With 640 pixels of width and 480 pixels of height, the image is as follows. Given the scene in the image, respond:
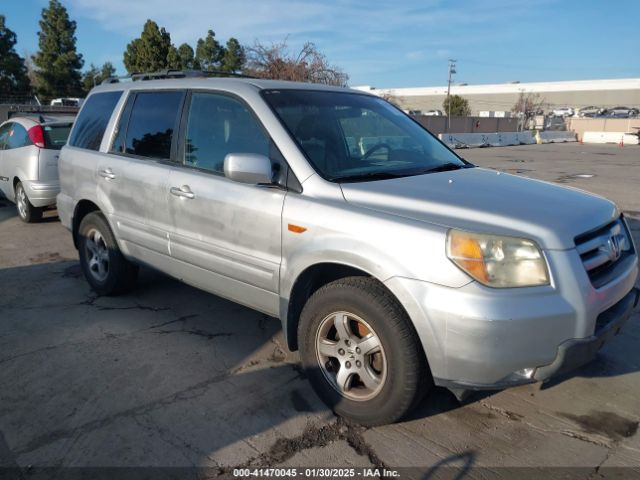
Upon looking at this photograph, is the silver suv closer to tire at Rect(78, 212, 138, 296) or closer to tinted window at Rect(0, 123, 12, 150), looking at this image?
tire at Rect(78, 212, 138, 296)

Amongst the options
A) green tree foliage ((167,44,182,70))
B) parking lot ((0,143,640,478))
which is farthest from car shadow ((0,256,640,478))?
green tree foliage ((167,44,182,70))

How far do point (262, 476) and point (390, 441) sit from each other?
72 cm

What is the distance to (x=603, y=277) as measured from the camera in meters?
2.88

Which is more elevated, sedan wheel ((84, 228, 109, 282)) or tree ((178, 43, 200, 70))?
tree ((178, 43, 200, 70))

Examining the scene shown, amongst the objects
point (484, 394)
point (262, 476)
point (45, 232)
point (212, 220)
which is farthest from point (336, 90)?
point (45, 232)

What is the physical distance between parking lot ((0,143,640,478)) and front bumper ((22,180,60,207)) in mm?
3616

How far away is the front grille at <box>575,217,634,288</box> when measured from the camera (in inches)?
110

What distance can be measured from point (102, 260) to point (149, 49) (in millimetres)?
27534

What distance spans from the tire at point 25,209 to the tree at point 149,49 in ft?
73.7

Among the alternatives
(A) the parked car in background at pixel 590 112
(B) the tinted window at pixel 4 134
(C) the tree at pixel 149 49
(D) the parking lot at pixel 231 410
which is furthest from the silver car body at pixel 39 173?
(A) the parked car in background at pixel 590 112

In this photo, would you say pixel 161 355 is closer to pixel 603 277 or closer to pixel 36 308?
pixel 36 308

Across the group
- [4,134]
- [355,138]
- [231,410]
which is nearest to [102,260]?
[231,410]

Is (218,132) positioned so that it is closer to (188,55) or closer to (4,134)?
(4,134)

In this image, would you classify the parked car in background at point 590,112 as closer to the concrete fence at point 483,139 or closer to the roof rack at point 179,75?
the concrete fence at point 483,139
